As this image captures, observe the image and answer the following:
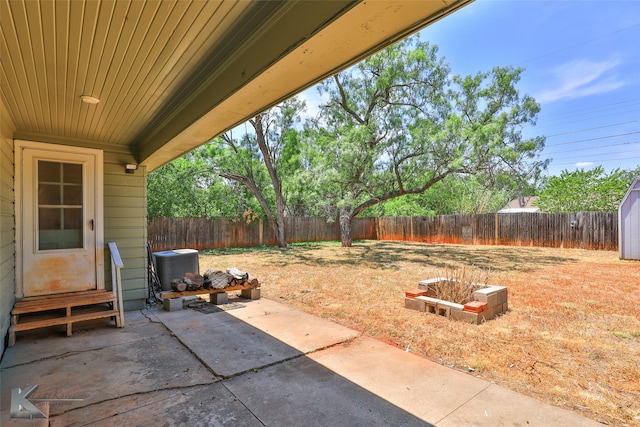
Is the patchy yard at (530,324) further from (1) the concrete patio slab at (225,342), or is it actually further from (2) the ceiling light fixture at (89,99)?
(2) the ceiling light fixture at (89,99)

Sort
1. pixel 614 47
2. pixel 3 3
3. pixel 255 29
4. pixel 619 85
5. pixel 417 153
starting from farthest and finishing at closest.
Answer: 1. pixel 619 85
2. pixel 614 47
3. pixel 417 153
4. pixel 255 29
5. pixel 3 3

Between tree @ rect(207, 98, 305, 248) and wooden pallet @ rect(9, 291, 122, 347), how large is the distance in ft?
28.9

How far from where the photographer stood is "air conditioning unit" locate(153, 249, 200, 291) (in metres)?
5.06

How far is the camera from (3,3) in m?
1.53

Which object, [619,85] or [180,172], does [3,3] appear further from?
[619,85]

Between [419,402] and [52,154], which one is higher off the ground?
[52,154]

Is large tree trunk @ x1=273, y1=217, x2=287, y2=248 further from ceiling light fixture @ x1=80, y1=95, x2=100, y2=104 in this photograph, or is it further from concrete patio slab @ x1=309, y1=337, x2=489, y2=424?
ceiling light fixture @ x1=80, y1=95, x2=100, y2=104

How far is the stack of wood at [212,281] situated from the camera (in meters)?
4.50

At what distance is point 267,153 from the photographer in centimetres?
1264

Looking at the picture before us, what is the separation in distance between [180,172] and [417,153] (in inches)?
340

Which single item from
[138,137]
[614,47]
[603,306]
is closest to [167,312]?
[138,137]

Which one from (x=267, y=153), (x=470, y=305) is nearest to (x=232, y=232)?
(x=267, y=153)

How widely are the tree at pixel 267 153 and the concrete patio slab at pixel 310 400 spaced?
10537mm

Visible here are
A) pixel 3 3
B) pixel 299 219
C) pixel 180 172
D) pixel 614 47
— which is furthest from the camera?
pixel 614 47
